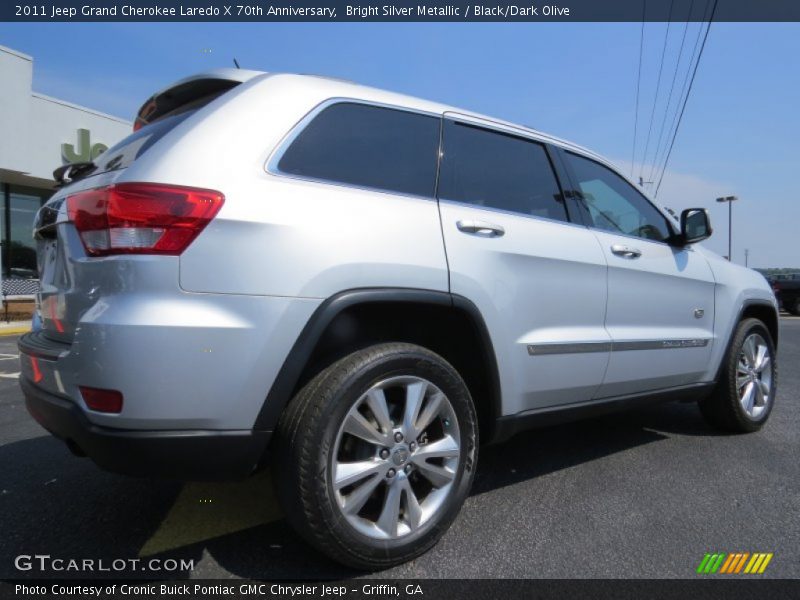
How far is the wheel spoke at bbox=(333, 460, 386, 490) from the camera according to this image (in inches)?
82.1

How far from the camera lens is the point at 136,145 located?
2.35 meters

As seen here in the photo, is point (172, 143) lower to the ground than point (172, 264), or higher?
higher

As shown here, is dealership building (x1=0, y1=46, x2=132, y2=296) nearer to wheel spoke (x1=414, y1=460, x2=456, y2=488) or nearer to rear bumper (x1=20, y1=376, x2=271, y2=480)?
rear bumper (x1=20, y1=376, x2=271, y2=480)

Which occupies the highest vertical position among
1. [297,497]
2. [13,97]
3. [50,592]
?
[13,97]

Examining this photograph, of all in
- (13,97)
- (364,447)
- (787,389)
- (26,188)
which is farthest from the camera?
(26,188)

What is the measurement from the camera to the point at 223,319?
1888 mm

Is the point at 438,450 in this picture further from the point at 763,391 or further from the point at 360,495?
the point at 763,391

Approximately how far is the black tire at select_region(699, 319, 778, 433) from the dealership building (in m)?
15.7

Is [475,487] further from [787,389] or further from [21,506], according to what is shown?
[787,389]

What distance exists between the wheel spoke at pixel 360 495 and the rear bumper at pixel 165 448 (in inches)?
13.7

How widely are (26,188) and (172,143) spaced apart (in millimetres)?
17341

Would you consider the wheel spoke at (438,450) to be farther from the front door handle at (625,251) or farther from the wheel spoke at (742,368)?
the wheel spoke at (742,368)

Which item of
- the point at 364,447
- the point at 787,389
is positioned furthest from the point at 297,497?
the point at 787,389

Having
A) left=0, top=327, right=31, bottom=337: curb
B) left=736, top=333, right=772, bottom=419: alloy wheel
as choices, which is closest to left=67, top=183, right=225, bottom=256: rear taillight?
left=736, top=333, right=772, bottom=419: alloy wheel
